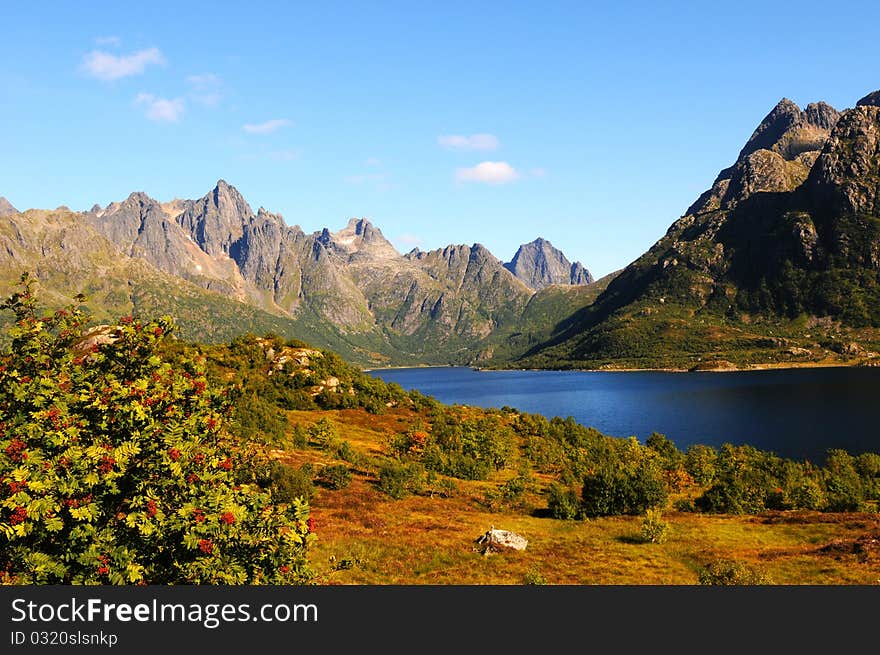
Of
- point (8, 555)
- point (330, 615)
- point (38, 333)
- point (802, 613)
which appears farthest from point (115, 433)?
point (802, 613)

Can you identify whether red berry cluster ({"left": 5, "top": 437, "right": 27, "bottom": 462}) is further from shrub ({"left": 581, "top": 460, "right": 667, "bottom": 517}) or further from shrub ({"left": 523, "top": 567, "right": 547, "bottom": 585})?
shrub ({"left": 581, "top": 460, "right": 667, "bottom": 517})

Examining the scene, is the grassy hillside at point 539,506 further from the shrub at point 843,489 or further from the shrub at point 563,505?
the shrub at point 843,489

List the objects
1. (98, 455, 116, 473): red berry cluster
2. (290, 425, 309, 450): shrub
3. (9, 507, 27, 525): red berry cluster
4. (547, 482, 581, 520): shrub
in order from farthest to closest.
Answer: (290, 425, 309, 450): shrub, (547, 482, 581, 520): shrub, (98, 455, 116, 473): red berry cluster, (9, 507, 27, 525): red berry cluster

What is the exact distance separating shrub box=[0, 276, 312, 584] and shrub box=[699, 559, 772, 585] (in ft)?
64.6

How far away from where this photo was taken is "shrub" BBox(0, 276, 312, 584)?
11586mm

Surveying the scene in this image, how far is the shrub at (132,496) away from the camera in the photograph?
11.6 meters

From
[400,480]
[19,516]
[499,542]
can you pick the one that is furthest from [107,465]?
Result: [400,480]

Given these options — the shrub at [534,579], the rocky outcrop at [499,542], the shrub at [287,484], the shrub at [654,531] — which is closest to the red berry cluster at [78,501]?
the shrub at [534,579]

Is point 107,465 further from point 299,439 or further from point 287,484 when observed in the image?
point 299,439

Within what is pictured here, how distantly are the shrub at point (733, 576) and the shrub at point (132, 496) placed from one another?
775 inches

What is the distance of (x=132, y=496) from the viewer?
40.8ft

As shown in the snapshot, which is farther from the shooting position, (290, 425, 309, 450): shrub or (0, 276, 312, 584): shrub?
(290, 425, 309, 450): shrub

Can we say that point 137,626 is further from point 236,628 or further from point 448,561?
point 448,561

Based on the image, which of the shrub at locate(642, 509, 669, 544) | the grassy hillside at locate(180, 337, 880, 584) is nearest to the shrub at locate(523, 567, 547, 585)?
the grassy hillside at locate(180, 337, 880, 584)
